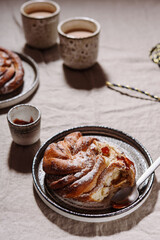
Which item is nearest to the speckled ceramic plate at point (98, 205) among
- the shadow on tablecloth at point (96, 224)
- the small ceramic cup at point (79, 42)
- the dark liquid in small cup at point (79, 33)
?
the shadow on tablecloth at point (96, 224)

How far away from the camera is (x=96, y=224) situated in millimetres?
889

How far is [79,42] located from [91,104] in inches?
11.2

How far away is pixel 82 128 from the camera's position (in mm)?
1132

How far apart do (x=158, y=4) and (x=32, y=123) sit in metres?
1.29

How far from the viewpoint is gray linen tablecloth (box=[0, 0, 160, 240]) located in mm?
897

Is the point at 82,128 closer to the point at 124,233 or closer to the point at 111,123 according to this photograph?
the point at 111,123

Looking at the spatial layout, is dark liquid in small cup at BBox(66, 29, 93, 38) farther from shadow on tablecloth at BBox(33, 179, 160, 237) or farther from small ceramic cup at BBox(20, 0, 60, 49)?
shadow on tablecloth at BBox(33, 179, 160, 237)

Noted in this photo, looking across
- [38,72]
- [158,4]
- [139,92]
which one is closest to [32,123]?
[38,72]

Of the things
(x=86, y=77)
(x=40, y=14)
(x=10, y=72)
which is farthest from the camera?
(x=40, y=14)

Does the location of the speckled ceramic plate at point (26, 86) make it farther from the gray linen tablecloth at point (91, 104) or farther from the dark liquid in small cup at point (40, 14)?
the dark liquid in small cup at point (40, 14)

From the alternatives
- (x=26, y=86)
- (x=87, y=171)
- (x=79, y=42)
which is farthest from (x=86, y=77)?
(x=87, y=171)

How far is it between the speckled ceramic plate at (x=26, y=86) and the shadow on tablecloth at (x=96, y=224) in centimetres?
49

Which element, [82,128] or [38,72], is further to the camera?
[38,72]

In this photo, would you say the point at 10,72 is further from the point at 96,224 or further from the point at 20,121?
the point at 96,224
